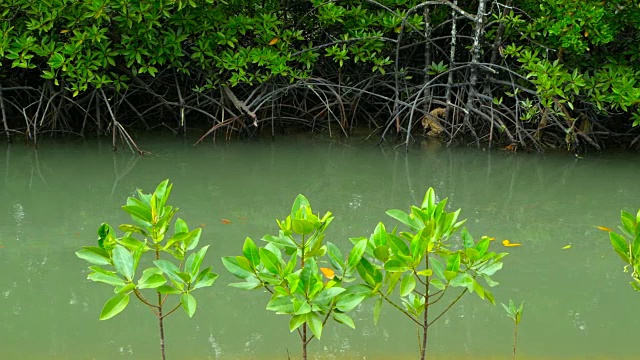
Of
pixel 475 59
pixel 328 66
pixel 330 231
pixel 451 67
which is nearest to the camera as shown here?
pixel 330 231

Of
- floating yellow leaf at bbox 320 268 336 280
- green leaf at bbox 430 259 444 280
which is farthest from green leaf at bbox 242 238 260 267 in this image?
floating yellow leaf at bbox 320 268 336 280

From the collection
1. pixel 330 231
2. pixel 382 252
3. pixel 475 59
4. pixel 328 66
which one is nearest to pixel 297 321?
pixel 382 252

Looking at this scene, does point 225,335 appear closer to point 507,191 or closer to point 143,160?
point 507,191

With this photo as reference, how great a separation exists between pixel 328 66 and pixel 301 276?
478 centimetres

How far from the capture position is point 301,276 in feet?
5.53

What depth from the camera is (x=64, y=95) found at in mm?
5668

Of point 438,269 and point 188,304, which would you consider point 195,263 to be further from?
point 438,269

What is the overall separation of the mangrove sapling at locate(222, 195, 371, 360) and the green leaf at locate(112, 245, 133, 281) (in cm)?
19

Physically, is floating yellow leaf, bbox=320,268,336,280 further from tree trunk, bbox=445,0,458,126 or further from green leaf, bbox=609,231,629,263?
tree trunk, bbox=445,0,458,126

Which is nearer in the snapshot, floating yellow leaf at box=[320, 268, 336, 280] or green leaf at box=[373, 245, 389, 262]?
green leaf at box=[373, 245, 389, 262]

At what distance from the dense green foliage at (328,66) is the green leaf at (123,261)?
3.61 metres

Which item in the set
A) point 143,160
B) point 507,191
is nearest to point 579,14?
point 507,191

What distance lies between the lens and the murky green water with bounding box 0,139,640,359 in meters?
2.62

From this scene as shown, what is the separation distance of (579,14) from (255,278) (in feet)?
12.5
